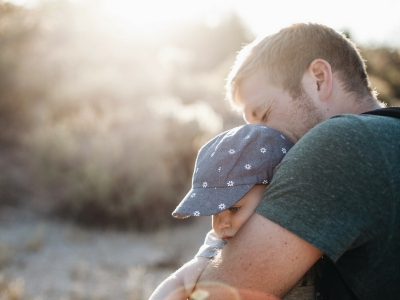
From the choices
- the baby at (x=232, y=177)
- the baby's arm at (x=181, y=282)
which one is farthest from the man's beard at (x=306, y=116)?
the baby's arm at (x=181, y=282)

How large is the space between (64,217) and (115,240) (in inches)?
46.8

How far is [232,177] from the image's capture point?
168cm

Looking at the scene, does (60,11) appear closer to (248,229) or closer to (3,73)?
(3,73)

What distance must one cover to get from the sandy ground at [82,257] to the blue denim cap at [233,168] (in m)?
3.45

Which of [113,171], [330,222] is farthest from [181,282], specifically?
[113,171]

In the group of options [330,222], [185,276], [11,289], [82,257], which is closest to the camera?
[330,222]

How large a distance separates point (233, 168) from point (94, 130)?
23.0 ft

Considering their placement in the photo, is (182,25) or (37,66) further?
(182,25)

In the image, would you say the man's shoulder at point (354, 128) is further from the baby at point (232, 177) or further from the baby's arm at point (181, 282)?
the baby's arm at point (181, 282)

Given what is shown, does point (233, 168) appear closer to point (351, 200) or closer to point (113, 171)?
point (351, 200)

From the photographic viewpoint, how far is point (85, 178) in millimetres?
7125

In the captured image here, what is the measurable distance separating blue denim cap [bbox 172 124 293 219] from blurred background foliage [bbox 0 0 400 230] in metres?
5.39

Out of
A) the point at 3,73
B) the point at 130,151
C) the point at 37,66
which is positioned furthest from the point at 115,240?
the point at 37,66

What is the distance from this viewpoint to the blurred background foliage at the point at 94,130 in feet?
23.3
